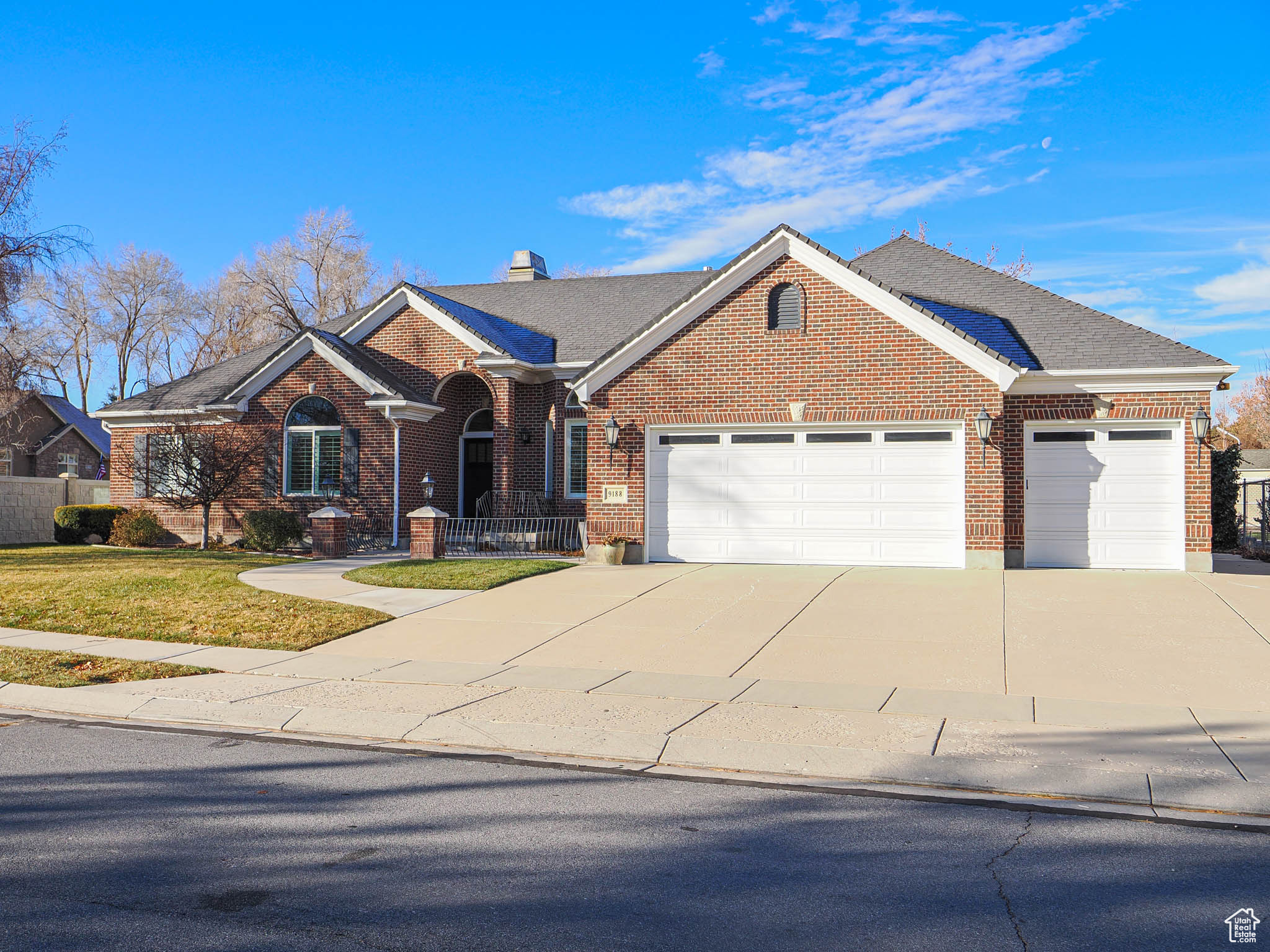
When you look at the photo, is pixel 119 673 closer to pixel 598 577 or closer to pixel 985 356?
pixel 598 577

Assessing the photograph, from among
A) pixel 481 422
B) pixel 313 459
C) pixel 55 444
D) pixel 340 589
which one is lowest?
pixel 340 589

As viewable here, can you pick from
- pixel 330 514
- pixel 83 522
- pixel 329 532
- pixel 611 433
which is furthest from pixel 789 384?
pixel 83 522

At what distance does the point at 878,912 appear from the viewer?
4.30 meters

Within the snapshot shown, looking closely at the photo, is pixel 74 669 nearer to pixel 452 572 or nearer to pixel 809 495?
pixel 452 572

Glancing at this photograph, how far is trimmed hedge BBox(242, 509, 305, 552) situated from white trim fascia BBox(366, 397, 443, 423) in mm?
3137

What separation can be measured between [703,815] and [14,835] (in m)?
3.82

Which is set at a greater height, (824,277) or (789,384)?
(824,277)

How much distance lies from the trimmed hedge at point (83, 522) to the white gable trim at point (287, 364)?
5.44 meters

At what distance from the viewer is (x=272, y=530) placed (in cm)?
2108

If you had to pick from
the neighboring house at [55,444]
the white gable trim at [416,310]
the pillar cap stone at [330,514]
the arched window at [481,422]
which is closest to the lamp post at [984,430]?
the white gable trim at [416,310]

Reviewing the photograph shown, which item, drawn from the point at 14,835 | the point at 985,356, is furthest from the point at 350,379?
the point at 14,835

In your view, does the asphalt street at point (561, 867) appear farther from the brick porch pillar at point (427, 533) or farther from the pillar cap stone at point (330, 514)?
the pillar cap stone at point (330, 514)

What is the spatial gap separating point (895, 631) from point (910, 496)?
540 cm

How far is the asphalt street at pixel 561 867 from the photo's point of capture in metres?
4.08
